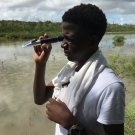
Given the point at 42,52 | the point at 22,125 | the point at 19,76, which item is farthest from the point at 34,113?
the point at 42,52

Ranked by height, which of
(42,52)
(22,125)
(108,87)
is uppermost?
(42,52)

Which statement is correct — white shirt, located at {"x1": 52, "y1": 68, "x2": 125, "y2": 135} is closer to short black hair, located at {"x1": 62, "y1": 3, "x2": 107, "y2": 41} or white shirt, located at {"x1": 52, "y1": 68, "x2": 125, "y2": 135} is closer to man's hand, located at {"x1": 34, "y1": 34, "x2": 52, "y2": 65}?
short black hair, located at {"x1": 62, "y1": 3, "x2": 107, "y2": 41}

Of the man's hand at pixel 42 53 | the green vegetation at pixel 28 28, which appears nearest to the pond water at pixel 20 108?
the man's hand at pixel 42 53

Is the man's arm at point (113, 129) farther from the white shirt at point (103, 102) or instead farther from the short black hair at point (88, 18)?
the short black hair at point (88, 18)

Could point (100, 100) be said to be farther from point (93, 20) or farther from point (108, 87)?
point (93, 20)

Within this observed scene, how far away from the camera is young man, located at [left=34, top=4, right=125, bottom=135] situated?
36.8 inches

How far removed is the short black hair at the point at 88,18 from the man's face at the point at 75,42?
27 mm

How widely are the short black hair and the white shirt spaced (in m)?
0.22

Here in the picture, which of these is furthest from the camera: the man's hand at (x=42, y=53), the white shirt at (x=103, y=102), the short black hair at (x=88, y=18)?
the man's hand at (x=42, y=53)

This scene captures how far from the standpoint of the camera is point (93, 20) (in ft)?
3.45

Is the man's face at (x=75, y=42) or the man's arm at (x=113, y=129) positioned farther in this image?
the man's face at (x=75, y=42)

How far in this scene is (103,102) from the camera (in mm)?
938

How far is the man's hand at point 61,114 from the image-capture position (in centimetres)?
99

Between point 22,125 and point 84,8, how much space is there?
3989 mm
